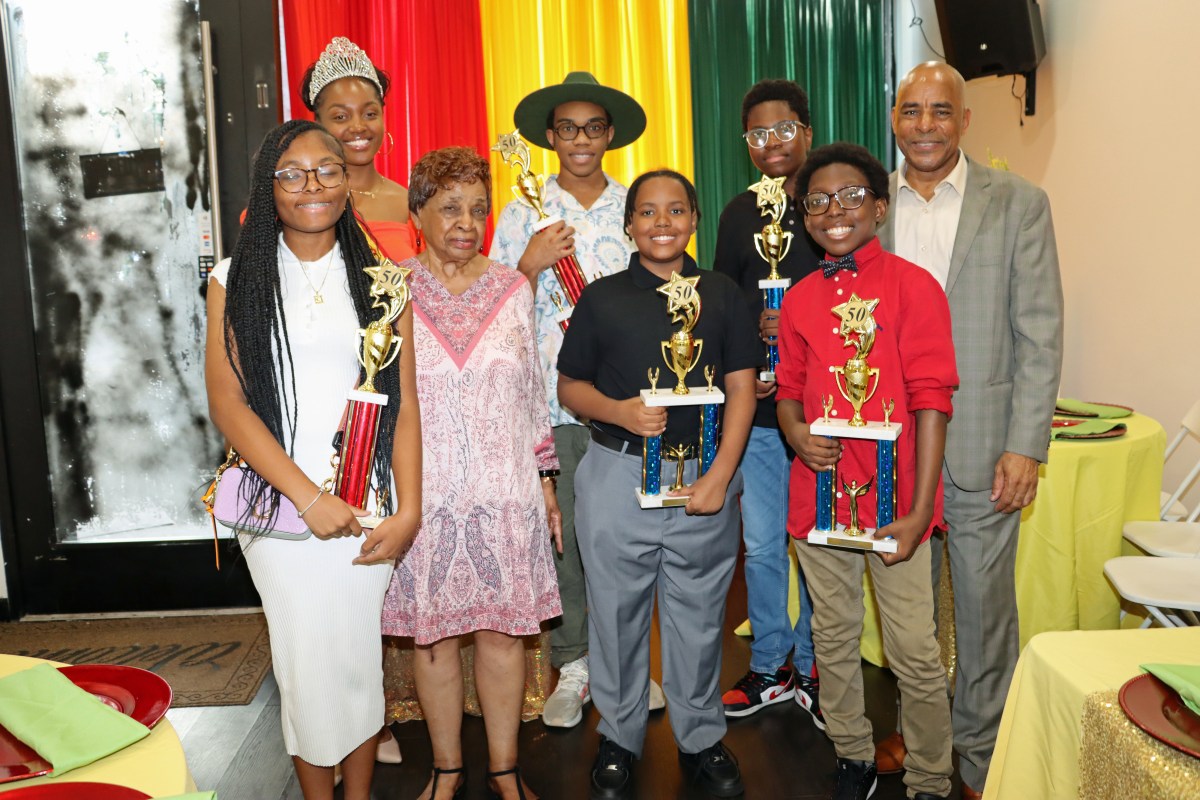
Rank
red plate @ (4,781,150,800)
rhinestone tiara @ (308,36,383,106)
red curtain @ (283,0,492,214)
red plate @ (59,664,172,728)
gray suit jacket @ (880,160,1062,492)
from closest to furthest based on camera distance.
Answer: red plate @ (4,781,150,800), red plate @ (59,664,172,728), gray suit jacket @ (880,160,1062,492), rhinestone tiara @ (308,36,383,106), red curtain @ (283,0,492,214)

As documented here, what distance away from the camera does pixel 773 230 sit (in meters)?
2.63

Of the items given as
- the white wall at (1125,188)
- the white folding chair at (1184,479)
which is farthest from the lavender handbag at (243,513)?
the white wall at (1125,188)

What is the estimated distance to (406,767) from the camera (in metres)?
2.71

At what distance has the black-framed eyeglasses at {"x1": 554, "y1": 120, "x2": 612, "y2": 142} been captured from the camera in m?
2.79

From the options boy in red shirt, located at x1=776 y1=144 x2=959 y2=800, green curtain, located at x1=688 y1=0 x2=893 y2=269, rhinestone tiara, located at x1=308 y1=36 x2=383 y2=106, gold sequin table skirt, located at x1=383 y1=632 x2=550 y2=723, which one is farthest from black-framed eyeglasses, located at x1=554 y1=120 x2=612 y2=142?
green curtain, located at x1=688 y1=0 x2=893 y2=269

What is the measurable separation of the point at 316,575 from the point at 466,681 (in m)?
1.27

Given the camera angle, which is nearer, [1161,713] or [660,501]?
[1161,713]

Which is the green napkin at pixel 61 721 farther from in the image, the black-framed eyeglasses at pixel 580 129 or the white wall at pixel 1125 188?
the white wall at pixel 1125 188

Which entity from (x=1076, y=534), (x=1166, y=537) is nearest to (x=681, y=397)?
(x=1076, y=534)

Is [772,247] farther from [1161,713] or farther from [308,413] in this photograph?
[1161,713]

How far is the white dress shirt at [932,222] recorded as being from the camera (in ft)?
7.82

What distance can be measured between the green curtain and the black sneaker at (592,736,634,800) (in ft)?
11.6

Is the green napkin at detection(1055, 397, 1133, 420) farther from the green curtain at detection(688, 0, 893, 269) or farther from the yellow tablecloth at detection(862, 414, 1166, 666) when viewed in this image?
the green curtain at detection(688, 0, 893, 269)

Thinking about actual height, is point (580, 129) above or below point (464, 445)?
above
